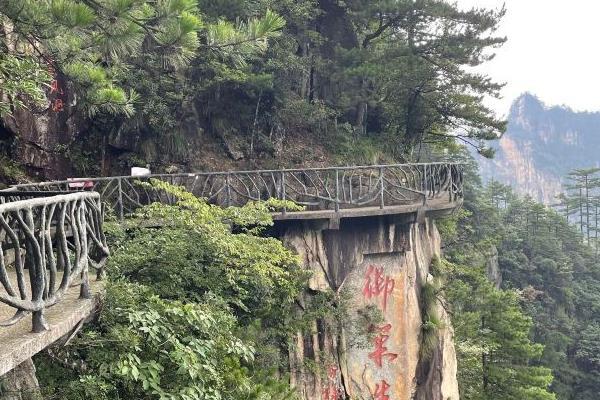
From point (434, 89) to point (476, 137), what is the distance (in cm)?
188

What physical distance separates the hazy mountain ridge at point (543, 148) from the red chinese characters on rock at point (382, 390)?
141210 millimetres

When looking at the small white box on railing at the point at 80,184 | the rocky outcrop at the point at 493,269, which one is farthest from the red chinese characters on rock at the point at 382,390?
the rocky outcrop at the point at 493,269

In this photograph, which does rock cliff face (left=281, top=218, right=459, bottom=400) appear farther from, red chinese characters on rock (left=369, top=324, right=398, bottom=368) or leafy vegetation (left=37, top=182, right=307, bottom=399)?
leafy vegetation (left=37, top=182, right=307, bottom=399)

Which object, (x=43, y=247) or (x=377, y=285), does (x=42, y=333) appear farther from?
(x=377, y=285)

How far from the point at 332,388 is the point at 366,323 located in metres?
1.30

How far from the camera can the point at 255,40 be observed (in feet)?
19.3

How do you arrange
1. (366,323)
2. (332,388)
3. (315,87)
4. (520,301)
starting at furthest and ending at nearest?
(520,301) → (315,87) → (366,323) → (332,388)

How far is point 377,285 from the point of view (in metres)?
9.57

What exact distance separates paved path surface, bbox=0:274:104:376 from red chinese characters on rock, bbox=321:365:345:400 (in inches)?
220

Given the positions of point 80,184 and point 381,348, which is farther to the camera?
point 381,348

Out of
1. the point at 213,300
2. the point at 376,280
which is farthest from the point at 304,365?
the point at 213,300

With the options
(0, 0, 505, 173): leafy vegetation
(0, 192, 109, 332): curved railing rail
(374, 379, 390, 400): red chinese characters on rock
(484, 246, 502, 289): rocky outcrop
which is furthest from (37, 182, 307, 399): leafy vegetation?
(484, 246, 502, 289): rocky outcrop

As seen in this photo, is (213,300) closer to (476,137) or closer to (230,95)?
(230,95)

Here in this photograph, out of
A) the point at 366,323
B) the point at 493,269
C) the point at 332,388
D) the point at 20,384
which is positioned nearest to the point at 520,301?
the point at 493,269
